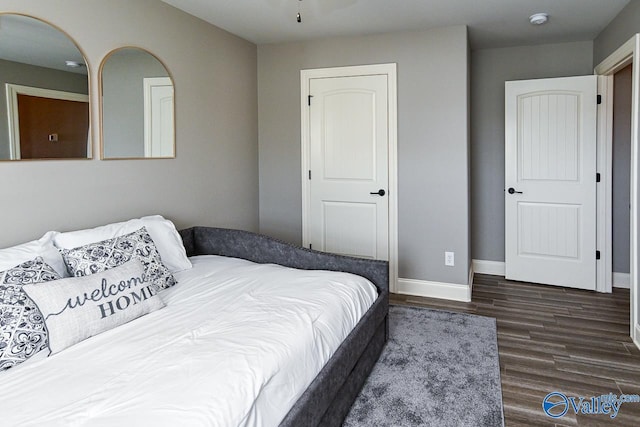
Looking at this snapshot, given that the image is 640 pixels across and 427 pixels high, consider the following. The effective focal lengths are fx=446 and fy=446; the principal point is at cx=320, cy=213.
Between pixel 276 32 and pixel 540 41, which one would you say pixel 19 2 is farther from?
pixel 540 41

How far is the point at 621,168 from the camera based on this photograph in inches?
169

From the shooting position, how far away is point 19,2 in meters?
2.26

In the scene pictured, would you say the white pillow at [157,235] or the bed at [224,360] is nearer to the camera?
the bed at [224,360]

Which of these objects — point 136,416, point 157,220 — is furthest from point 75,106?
point 136,416

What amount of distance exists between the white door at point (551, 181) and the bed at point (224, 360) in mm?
2433

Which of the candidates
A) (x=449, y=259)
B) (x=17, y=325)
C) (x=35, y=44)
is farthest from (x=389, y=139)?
(x=17, y=325)

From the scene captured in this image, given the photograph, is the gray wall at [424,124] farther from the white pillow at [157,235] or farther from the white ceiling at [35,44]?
the white ceiling at [35,44]

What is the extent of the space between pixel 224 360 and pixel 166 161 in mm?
2123

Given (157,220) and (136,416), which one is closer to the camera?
(136,416)

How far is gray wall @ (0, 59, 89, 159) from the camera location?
223cm

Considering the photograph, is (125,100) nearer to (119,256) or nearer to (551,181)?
(119,256)

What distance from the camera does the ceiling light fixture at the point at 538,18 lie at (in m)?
3.58

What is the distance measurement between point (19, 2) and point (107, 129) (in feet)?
2.55

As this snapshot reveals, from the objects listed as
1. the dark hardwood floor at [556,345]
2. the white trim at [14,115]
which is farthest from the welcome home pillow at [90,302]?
the dark hardwood floor at [556,345]
